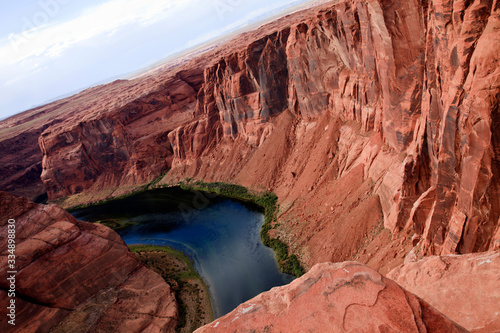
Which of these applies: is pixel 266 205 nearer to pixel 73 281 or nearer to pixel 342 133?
pixel 342 133

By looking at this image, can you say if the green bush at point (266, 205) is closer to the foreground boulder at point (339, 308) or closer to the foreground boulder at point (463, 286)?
the foreground boulder at point (463, 286)

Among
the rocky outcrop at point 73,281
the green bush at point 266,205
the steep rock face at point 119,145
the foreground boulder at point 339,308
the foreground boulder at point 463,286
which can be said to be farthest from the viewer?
the steep rock face at point 119,145

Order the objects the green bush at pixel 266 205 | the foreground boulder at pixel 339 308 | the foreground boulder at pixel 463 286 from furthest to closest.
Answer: the green bush at pixel 266 205, the foreground boulder at pixel 463 286, the foreground boulder at pixel 339 308

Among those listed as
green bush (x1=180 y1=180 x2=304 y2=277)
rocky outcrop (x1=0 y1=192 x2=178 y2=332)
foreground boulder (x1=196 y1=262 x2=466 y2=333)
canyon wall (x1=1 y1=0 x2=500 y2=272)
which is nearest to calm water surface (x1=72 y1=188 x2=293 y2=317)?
green bush (x1=180 y1=180 x2=304 y2=277)

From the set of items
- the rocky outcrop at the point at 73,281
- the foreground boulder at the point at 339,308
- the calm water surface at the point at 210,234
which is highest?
the foreground boulder at the point at 339,308

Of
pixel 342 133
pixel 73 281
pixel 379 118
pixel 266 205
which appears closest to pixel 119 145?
pixel 266 205

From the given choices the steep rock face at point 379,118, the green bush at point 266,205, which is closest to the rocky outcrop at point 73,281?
the green bush at point 266,205
